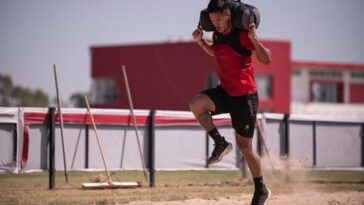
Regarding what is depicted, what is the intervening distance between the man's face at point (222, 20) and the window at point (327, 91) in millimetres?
56095

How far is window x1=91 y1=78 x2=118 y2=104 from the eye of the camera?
57.4 m

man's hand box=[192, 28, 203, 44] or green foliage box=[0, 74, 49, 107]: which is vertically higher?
man's hand box=[192, 28, 203, 44]

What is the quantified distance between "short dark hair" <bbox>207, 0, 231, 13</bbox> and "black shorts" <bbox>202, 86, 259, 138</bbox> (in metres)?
1.03

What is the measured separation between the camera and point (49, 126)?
1452 cm

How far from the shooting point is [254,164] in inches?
353

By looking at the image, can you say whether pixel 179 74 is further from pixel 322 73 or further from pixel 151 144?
pixel 151 144

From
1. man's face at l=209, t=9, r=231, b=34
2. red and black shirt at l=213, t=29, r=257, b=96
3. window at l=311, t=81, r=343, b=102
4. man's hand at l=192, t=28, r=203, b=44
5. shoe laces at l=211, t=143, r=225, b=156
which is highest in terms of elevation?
man's face at l=209, t=9, r=231, b=34

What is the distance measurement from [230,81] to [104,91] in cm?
4988

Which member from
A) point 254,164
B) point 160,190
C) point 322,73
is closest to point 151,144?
point 160,190

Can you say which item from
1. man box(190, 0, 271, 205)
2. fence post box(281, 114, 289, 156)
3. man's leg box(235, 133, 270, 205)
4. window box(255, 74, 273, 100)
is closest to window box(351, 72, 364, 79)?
window box(255, 74, 273, 100)

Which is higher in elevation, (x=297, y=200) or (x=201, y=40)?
(x=201, y=40)

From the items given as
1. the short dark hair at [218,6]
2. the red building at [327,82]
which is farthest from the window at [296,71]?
the short dark hair at [218,6]

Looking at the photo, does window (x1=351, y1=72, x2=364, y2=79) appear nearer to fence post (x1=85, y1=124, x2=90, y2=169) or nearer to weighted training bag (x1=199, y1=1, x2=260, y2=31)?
fence post (x1=85, y1=124, x2=90, y2=169)

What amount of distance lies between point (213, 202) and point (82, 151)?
471 centimetres
